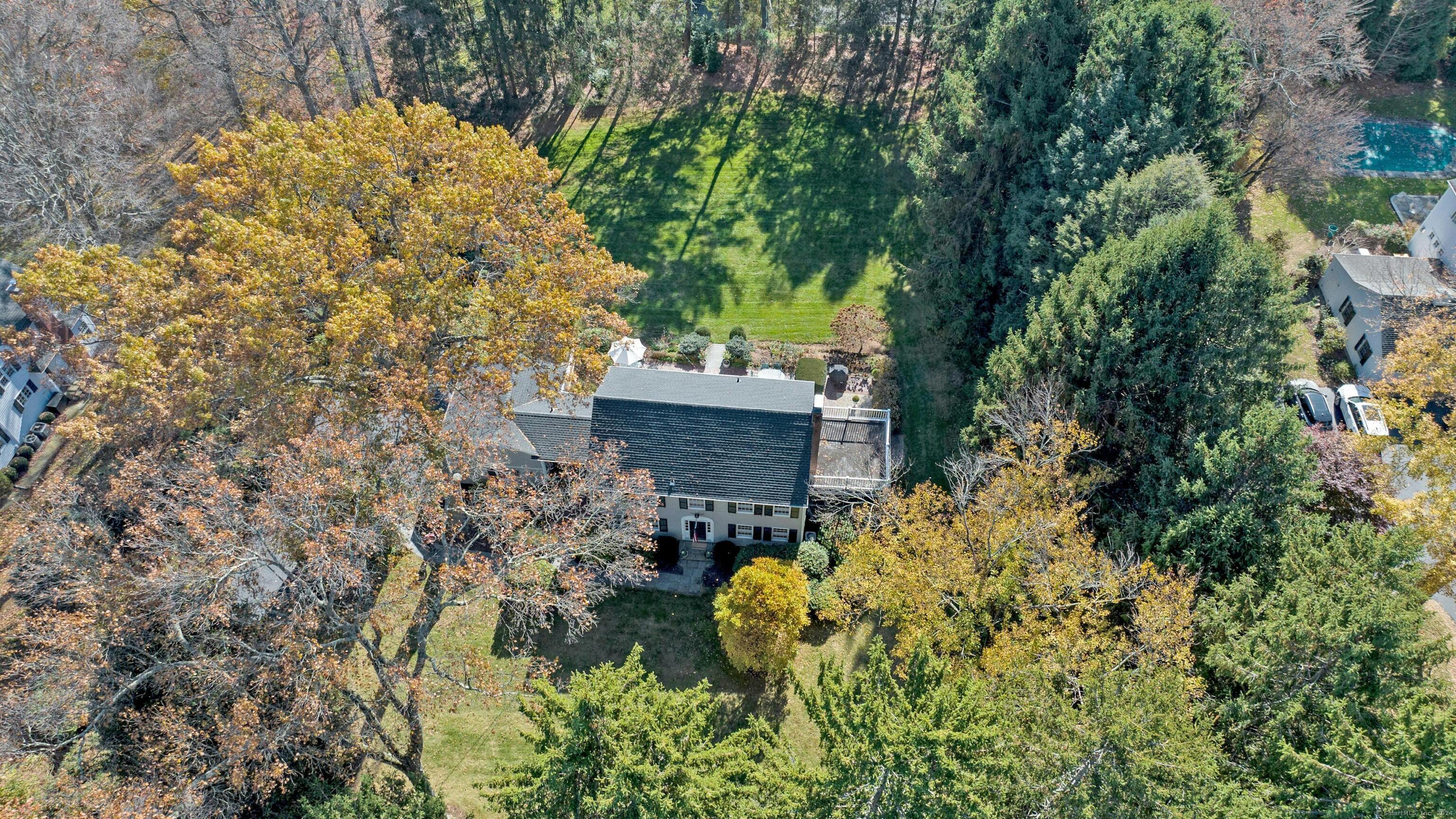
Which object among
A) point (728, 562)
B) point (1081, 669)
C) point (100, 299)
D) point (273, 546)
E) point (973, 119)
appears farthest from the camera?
point (973, 119)

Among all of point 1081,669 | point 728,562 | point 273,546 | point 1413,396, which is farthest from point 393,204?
point 1413,396

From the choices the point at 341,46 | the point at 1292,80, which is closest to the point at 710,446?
the point at 341,46

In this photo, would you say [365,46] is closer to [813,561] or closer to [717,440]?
[717,440]

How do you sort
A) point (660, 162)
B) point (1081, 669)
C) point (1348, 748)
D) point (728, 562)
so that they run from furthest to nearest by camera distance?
point (660, 162) < point (728, 562) < point (1081, 669) < point (1348, 748)

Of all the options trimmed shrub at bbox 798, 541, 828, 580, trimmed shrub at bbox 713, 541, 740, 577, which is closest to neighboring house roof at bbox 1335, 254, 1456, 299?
trimmed shrub at bbox 798, 541, 828, 580

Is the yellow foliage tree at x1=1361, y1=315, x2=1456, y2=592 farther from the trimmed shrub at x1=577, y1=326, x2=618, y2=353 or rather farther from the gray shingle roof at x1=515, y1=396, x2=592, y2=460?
the trimmed shrub at x1=577, y1=326, x2=618, y2=353

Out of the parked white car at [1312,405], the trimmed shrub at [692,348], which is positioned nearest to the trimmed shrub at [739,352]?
the trimmed shrub at [692,348]

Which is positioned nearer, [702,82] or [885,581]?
[885,581]

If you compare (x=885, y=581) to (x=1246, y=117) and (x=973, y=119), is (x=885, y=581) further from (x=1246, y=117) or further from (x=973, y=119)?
(x=1246, y=117)
